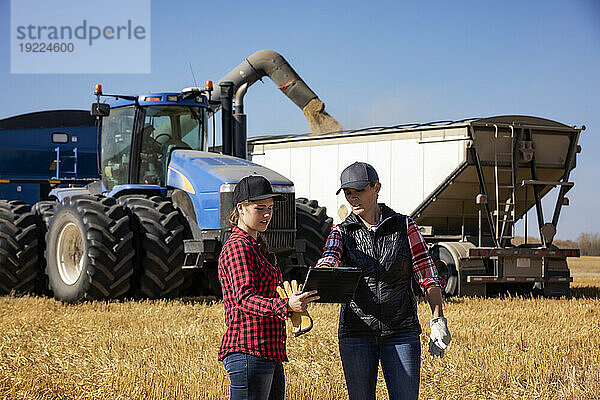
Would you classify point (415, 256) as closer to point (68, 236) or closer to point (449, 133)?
point (68, 236)

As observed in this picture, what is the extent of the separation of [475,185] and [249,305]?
37.2 ft

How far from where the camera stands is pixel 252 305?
3836 millimetres

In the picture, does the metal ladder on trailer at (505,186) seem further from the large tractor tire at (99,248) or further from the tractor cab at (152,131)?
the large tractor tire at (99,248)

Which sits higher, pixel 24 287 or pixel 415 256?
pixel 415 256

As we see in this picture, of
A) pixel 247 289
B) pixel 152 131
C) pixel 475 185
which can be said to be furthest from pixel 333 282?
pixel 475 185

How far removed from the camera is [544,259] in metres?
14.6

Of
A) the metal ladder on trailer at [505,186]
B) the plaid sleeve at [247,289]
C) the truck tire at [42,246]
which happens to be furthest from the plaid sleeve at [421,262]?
the metal ladder on trailer at [505,186]

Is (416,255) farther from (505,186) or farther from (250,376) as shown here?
(505,186)

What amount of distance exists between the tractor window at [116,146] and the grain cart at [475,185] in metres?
4.66

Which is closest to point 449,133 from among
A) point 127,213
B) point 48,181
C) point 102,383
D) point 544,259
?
point 544,259

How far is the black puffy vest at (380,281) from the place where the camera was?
4.39m

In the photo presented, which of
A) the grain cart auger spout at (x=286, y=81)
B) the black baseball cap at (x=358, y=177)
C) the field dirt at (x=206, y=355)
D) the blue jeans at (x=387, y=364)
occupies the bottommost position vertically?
the field dirt at (x=206, y=355)

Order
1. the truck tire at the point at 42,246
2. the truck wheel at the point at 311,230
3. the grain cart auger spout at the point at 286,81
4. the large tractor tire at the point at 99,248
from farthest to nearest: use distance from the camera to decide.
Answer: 1. the grain cart auger spout at the point at 286,81
2. the truck tire at the point at 42,246
3. the truck wheel at the point at 311,230
4. the large tractor tire at the point at 99,248

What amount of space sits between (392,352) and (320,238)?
7.72 m
